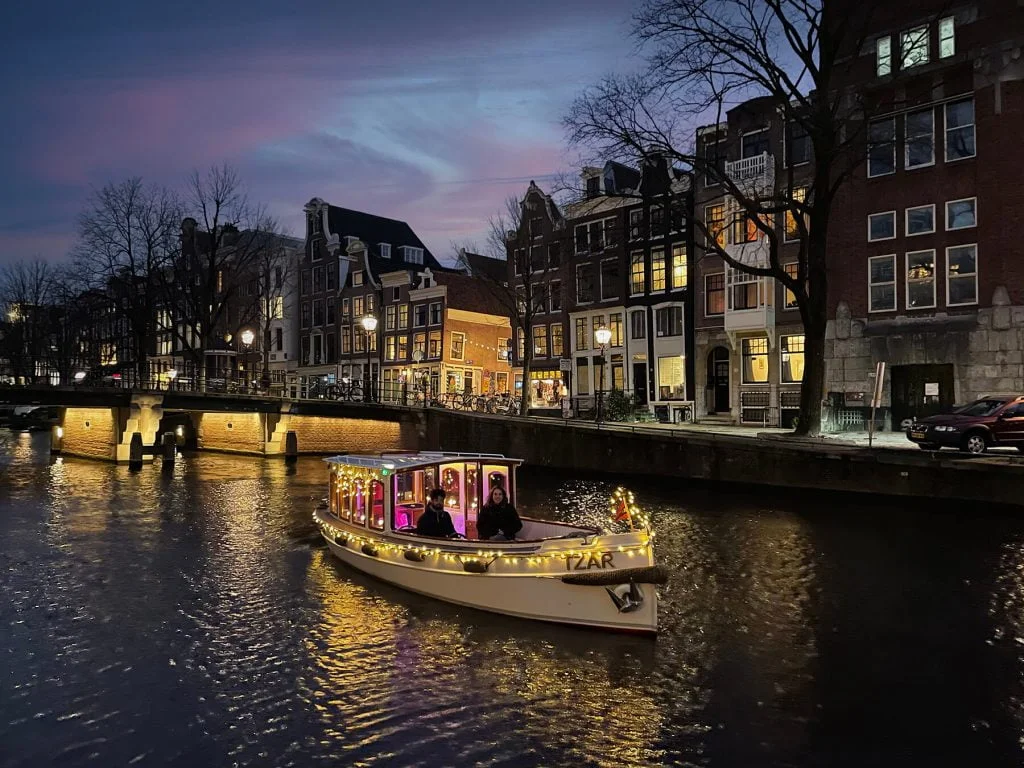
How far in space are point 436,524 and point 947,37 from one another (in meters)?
31.3

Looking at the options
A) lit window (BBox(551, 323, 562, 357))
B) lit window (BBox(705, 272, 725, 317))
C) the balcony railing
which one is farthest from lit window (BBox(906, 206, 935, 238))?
lit window (BBox(551, 323, 562, 357))

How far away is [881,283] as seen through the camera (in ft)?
109

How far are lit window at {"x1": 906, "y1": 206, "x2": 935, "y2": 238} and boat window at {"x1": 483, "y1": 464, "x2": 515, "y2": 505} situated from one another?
2563 centimetres

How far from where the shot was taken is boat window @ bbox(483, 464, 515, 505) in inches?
603

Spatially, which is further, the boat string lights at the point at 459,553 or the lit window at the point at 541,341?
the lit window at the point at 541,341

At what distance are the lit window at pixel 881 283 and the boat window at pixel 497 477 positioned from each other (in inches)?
976

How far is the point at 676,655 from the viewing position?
11.4 metres

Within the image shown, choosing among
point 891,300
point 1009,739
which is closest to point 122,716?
point 1009,739

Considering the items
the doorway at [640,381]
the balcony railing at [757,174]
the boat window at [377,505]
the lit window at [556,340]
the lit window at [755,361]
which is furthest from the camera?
the lit window at [556,340]

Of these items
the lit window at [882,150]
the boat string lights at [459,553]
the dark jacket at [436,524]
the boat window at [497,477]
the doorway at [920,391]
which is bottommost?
the boat string lights at [459,553]

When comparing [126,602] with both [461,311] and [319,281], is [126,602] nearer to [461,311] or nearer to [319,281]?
[461,311]

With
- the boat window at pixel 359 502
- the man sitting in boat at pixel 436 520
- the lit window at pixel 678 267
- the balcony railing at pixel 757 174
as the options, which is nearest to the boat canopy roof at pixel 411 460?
the boat window at pixel 359 502

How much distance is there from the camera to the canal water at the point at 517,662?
869 cm

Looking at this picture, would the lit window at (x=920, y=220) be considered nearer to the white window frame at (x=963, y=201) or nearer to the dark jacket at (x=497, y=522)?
the white window frame at (x=963, y=201)
